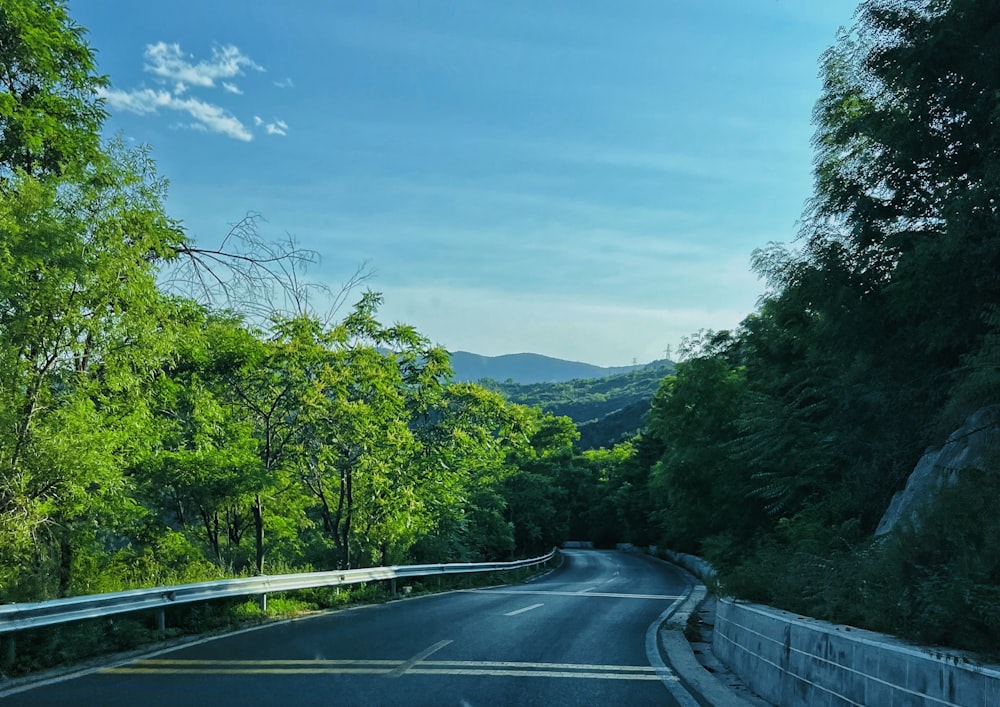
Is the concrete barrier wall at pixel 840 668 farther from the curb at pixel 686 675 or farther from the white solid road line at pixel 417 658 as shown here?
the white solid road line at pixel 417 658

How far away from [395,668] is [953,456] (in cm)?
808

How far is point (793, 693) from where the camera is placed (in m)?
6.48

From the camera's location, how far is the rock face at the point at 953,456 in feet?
30.9

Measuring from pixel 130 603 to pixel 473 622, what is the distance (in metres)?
5.48

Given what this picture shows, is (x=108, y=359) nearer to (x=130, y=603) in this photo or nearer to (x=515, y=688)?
(x=130, y=603)

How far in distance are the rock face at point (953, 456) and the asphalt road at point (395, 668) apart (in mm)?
4143

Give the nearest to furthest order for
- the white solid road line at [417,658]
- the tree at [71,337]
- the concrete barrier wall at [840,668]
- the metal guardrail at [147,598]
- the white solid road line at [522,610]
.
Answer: the concrete barrier wall at [840,668]
the metal guardrail at [147,598]
the white solid road line at [417,658]
the tree at [71,337]
the white solid road line at [522,610]

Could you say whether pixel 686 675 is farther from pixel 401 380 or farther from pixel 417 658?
pixel 401 380

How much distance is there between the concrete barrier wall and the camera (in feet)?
13.9

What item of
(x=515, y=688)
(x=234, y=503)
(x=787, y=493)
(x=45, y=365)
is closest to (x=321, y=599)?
(x=234, y=503)

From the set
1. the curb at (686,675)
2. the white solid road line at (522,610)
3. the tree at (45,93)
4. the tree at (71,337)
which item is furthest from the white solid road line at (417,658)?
the tree at (45,93)

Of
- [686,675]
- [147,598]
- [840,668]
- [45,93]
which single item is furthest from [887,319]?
[45,93]

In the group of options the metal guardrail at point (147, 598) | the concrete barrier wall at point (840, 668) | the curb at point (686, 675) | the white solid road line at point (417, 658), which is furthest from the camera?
the white solid road line at point (417, 658)

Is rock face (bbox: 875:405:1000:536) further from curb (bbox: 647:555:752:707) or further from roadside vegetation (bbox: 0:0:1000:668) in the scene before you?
curb (bbox: 647:555:752:707)
